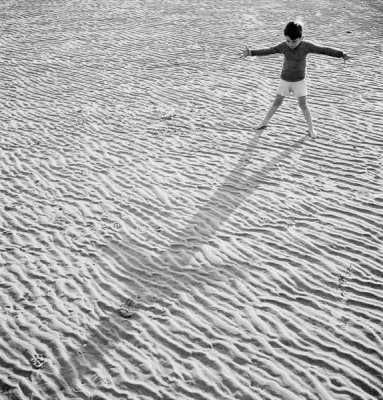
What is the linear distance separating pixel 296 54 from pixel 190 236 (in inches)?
134

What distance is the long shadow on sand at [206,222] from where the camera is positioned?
365 cm

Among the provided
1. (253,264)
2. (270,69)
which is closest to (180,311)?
(253,264)

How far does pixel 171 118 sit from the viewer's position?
788 centimetres

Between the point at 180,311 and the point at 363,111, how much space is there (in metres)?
5.93

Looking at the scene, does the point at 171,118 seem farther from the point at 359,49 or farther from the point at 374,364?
the point at 359,49

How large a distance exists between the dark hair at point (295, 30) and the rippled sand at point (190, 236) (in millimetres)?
1802

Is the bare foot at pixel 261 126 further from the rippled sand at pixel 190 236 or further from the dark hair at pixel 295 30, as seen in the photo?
the dark hair at pixel 295 30

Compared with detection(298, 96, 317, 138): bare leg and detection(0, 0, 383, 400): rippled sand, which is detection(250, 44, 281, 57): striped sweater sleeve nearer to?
detection(298, 96, 317, 138): bare leg

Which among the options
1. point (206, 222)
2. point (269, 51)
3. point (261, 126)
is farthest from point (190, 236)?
Answer: point (269, 51)

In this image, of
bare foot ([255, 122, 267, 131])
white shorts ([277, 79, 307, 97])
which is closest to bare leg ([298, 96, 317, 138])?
white shorts ([277, 79, 307, 97])

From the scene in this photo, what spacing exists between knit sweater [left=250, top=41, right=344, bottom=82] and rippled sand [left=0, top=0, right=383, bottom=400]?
1.15m

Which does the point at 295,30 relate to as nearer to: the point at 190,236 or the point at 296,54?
the point at 296,54

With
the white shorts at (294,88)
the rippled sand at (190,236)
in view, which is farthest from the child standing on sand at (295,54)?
the rippled sand at (190,236)

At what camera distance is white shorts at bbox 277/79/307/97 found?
632cm
